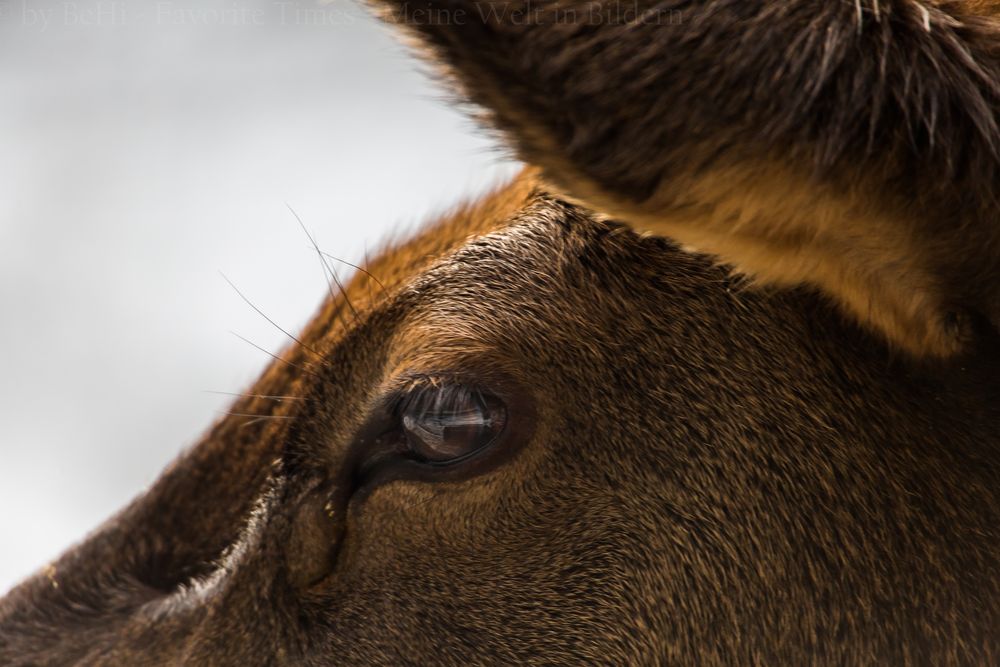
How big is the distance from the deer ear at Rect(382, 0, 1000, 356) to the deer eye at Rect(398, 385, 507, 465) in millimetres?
539

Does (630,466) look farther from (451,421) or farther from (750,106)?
(750,106)

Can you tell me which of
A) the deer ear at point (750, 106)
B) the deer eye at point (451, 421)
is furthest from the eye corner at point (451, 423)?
the deer ear at point (750, 106)

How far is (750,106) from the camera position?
1.57 meters

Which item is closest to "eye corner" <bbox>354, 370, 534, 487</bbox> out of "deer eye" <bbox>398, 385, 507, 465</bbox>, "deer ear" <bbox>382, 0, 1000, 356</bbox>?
"deer eye" <bbox>398, 385, 507, 465</bbox>

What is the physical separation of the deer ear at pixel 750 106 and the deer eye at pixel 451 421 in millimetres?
539

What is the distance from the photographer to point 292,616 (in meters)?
2.30

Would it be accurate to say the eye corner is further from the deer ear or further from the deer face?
the deer ear

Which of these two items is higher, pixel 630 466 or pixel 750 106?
pixel 750 106

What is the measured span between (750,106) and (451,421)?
0.85 meters

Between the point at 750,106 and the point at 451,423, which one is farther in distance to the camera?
the point at 451,423

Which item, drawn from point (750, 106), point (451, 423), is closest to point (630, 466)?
point (451, 423)

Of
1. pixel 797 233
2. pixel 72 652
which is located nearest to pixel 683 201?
pixel 797 233

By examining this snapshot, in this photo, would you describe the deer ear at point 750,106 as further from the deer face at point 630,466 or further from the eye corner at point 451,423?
the eye corner at point 451,423

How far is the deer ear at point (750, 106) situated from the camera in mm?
1564
